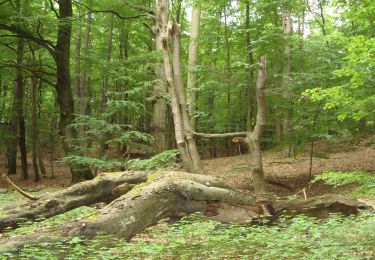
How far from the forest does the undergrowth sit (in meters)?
0.02

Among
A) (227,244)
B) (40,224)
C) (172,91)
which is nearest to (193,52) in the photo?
(172,91)

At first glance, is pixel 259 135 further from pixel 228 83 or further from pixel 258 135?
pixel 228 83

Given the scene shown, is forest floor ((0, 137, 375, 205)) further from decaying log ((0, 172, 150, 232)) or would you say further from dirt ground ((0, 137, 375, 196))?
decaying log ((0, 172, 150, 232))

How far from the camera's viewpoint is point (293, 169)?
53.4ft

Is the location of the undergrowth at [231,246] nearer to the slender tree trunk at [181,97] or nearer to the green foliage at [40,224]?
the green foliage at [40,224]

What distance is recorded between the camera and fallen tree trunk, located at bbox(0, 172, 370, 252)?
5.04 meters

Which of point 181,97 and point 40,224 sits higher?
point 181,97

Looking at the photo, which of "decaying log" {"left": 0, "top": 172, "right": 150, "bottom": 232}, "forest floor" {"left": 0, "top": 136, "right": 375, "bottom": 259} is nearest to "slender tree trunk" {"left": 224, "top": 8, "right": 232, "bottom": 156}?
"decaying log" {"left": 0, "top": 172, "right": 150, "bottom": 232}

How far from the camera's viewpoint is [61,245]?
4.59 metres

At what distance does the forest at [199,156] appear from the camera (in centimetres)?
484

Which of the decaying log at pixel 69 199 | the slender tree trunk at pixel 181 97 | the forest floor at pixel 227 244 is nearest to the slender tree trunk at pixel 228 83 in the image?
the slender tree trunk at pixel 181 97

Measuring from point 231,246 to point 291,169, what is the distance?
12.3 m

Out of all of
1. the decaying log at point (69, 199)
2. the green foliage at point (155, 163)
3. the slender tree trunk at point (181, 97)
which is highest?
the slender tree trunk at point (181, 97)

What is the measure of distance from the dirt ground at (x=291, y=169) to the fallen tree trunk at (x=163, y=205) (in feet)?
18.0
